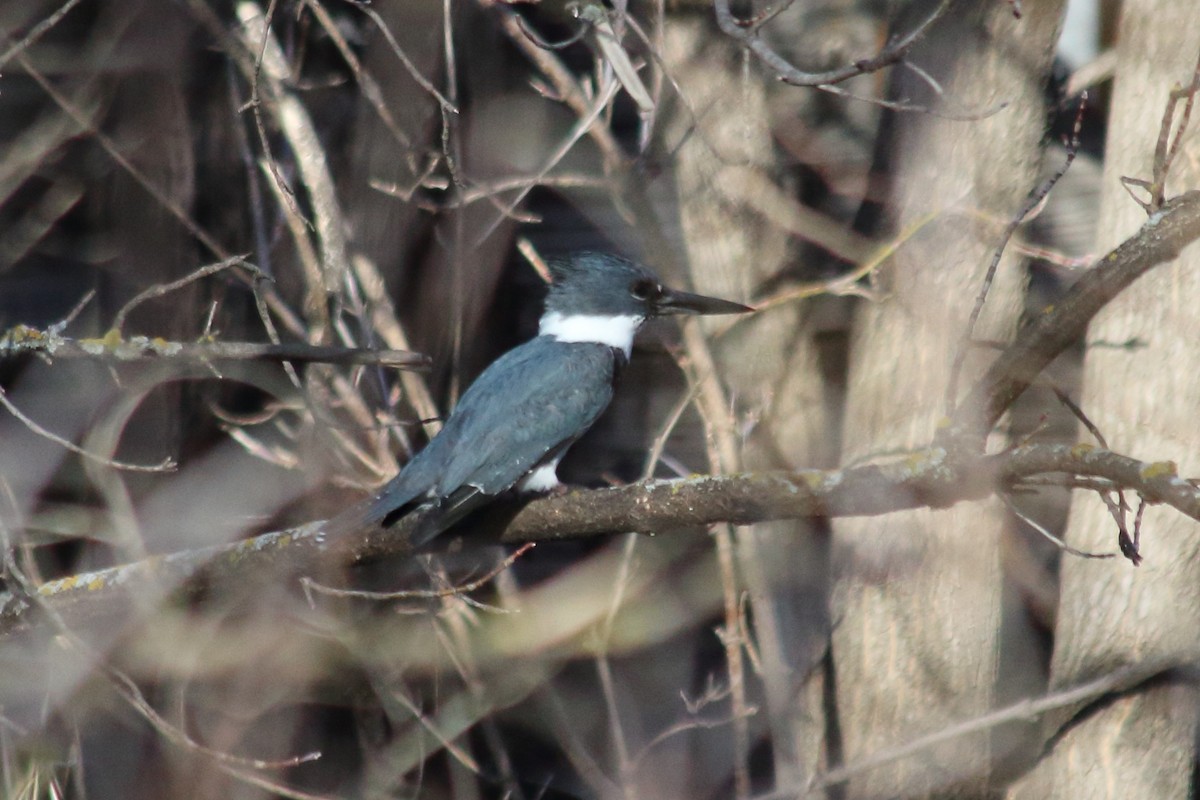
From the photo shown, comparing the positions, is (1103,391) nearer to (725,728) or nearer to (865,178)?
(865,178)

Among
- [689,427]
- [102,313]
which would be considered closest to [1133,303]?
[689,427]

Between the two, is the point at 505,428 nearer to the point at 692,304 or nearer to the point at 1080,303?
the point at 692,304

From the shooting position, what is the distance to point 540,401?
2578 millimetres

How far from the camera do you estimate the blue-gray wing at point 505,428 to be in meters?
2.29

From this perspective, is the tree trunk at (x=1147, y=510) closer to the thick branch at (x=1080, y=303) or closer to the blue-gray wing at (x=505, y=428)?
the thick branch at (x=1080, y=303)

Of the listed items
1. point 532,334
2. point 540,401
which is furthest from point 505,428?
point 532,334

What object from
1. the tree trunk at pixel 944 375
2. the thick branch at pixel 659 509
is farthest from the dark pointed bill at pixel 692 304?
the thick branch at pixel 659 509

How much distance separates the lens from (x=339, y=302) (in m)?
2.81

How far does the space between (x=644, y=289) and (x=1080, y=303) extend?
1.24 meters

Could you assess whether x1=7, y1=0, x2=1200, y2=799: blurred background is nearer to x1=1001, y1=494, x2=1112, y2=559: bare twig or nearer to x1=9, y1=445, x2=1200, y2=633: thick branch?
x1=9, y1=445, x2=1200, y2=633: thick branch

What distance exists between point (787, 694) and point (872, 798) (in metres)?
0.29

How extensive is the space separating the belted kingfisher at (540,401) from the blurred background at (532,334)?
0.48ft

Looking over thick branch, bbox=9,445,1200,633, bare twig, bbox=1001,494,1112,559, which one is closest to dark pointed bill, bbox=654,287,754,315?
thick branch, bbox=9,445,1200,633

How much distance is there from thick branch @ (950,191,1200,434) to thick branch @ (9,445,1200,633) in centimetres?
10
